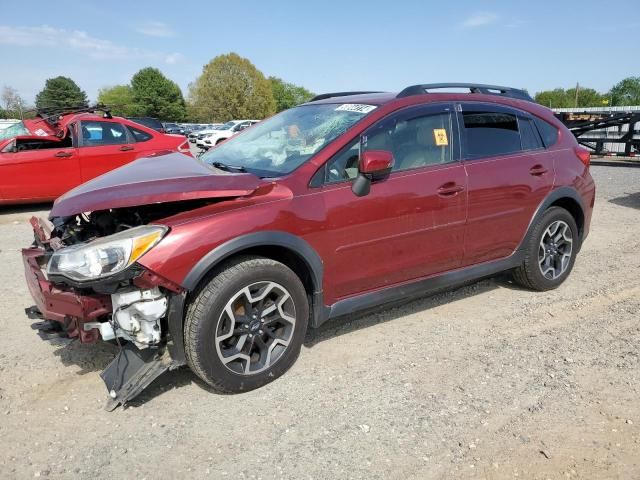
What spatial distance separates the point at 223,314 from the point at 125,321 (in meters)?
0.52

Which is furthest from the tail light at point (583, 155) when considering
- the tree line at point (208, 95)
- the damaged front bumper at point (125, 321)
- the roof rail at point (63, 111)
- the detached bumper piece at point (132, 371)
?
the tree line at point (208, 95)

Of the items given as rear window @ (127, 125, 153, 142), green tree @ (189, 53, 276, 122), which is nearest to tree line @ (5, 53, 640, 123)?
green tree @ (189, 53, 276, 122)

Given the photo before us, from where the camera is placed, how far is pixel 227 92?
8362 cm

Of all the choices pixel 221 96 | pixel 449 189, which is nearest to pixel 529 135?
pixel 449 189

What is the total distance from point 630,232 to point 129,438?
693 centimetres

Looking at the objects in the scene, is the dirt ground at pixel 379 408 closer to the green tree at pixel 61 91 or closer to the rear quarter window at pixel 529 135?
the rear quarter window at pixel 529 135

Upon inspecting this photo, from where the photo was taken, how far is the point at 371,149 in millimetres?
3471

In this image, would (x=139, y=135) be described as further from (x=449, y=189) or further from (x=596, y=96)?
(x=596, y=96)

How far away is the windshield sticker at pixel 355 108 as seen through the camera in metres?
3.63

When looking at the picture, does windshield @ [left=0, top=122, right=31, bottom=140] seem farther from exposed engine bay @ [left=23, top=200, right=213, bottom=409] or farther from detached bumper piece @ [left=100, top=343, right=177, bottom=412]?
detached bumper piece @ [left=100, top=343, right=177, bottom=412]

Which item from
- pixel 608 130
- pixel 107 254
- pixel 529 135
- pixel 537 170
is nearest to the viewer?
pixel 107 254

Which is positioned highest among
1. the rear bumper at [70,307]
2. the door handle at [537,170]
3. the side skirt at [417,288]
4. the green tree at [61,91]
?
the green tree at [61,91]

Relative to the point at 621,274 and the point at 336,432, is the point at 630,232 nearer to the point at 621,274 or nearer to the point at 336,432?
the point at 621,274

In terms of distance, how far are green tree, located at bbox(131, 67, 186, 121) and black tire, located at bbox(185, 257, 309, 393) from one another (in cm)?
9342
